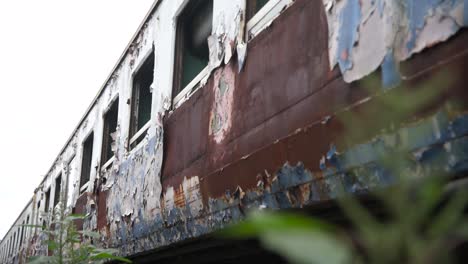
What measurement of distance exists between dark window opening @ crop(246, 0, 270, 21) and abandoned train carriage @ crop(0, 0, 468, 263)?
0.03 ft

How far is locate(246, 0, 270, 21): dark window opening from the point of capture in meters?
3.47

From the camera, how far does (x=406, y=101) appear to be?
30 centimetres

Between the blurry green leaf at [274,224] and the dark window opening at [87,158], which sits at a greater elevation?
the dark window opening at [87,158]

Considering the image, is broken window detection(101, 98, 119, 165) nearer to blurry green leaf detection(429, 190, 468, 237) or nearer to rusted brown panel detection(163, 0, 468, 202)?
rusted brown panel detection(163, 0, 468, 202)

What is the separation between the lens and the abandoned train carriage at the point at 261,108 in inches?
66.9

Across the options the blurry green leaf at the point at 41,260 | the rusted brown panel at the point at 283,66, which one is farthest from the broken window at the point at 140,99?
the blurry green leaf at the point at 41,260

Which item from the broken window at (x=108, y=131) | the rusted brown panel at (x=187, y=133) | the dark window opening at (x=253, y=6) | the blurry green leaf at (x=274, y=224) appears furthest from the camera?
the broken window at (x=108, y=131)

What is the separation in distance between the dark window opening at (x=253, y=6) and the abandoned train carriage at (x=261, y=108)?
1 centimetres

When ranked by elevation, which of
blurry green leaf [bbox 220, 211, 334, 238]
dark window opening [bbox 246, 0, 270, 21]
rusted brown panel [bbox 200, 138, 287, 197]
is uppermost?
dark window opening [bbox 246, 0, 270, 21]

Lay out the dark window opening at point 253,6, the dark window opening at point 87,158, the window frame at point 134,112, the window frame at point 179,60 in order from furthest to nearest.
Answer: the dark window opening at point 87,158, the window frame at point 134,112, the window frame at point 179,60, the dark window opening at point 253,6

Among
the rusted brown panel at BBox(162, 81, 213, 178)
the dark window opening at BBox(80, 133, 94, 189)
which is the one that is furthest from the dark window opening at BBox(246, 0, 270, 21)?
the dark window opening at BBox(80, 133, 94, 189)

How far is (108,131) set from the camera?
831cm

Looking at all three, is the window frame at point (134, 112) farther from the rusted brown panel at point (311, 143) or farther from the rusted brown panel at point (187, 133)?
the rusted brown panel at point (311, 143)

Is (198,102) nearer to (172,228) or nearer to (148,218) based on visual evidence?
(172,228)
